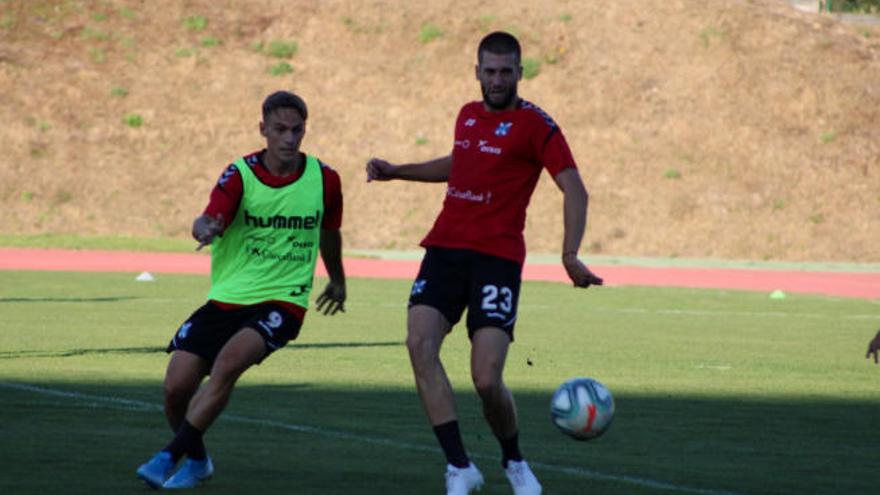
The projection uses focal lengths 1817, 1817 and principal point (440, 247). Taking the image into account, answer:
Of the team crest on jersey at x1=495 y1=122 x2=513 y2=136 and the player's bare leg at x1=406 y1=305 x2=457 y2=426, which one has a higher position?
the team crest on jersey at x1=495 y1=122 x2=513 y2=136

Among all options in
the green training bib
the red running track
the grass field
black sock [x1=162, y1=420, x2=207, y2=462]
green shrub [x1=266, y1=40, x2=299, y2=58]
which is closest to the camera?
black sock [x1=162, y1=420, x2=207, y2=462]

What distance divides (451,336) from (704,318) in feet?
16.0

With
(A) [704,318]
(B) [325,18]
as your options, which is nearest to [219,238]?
(A) [704,318]

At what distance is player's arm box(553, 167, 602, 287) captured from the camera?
813cm

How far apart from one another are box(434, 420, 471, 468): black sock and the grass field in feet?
1.30

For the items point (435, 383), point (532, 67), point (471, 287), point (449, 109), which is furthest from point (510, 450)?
point (532, 67)

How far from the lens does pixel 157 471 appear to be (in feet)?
27.1

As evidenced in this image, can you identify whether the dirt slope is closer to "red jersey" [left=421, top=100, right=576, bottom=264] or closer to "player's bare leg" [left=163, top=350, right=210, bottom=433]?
"player's bare leg" [left=163, top=350, right=210, bottom=433]

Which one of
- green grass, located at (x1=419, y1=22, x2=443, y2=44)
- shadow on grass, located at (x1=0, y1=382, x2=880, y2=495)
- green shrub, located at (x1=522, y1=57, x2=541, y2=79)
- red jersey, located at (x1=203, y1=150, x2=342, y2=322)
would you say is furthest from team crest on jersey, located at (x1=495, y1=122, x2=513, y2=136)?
green grass, located at (x1=419, y1=22, x2=443, y2=44)

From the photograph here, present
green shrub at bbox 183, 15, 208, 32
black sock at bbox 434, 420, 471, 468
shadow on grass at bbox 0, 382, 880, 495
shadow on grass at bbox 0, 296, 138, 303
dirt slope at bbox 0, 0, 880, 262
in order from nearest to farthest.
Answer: black sock at bbox 434, 420, 471, 468
shadow on grass at bbox 0, 382, 880, 495
shadow on grass at bbox 0, 296, 138, 303
dirt slope at bbox 0, 0, 880, 262
green shrub at bbox 183, 15, 208, 32

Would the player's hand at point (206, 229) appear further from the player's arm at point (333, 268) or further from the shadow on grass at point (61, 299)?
the shadow on grass at point (61, 299)

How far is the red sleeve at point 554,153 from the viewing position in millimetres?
8383

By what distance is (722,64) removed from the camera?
58094mm

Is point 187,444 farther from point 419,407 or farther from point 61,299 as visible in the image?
point 61,299
